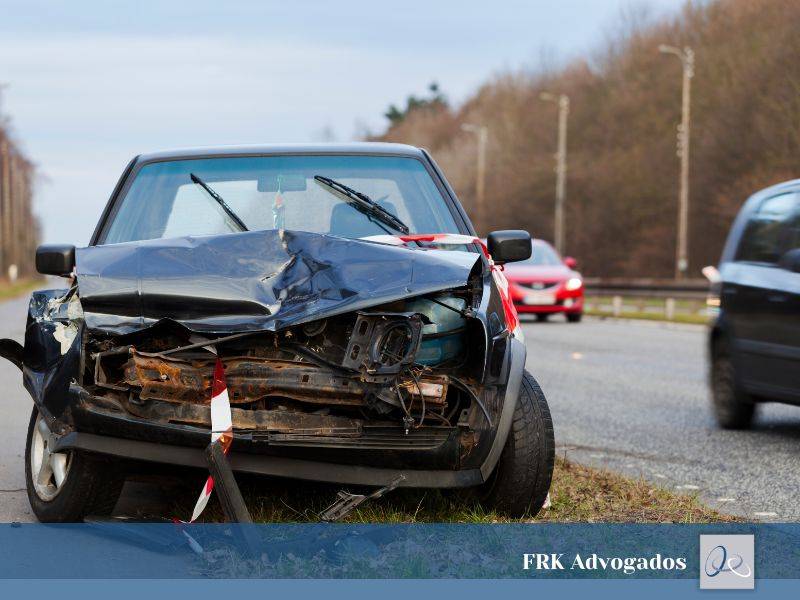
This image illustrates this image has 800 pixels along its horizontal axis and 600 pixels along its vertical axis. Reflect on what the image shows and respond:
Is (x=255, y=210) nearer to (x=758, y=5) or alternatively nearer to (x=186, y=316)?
(x=186, y=316)

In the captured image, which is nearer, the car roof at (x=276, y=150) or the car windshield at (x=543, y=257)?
the car roof at (x=276, y=150)

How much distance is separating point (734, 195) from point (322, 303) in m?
42.3

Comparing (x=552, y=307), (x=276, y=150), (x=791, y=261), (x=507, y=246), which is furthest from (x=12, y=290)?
(x=507, y=246)

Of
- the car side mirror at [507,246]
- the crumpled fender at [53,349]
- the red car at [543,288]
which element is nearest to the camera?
the crumpled fender at [53,349]

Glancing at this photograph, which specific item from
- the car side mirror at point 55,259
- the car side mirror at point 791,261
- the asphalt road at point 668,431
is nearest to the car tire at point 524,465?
the asphalt road at point 668,431

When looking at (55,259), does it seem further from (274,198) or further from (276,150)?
(276,150)

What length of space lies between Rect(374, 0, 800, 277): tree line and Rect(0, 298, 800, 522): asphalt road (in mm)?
27302

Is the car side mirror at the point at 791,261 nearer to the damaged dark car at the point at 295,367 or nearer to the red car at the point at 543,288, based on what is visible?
the damaged dark car at the point at 295,367

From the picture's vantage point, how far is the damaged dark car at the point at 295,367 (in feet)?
16.1

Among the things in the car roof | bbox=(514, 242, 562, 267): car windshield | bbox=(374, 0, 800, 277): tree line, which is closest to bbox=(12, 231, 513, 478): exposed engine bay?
the car roof

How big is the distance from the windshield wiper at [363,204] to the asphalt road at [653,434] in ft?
5.62

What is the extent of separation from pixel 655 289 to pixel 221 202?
121 feet

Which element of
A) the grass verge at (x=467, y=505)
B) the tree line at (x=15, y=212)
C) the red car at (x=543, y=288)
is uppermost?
the grass verge at (x=467, y=505)

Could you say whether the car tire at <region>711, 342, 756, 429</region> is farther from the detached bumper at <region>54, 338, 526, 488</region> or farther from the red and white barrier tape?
the red and white barrier tape
